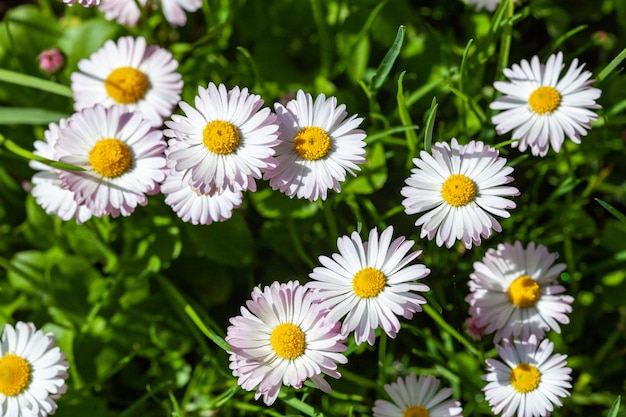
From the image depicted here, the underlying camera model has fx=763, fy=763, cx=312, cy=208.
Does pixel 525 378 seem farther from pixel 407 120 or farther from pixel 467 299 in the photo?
pixel 407 120

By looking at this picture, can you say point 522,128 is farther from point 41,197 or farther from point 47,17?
point 47,17

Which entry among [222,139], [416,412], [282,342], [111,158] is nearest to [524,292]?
[416,412]

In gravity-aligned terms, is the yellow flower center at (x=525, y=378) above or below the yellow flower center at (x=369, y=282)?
above

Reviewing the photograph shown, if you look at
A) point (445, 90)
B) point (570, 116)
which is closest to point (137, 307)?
point (445, 90)

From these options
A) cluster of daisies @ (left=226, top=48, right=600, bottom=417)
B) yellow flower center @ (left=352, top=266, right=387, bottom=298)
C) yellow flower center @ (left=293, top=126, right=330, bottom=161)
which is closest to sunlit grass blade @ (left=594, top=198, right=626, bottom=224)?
cluster of daisies @ (left=226, top=48, right=600, bottom=417)

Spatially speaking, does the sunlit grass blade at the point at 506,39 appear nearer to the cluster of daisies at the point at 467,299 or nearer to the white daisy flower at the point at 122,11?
the cluster of daisies at the point at 467,299

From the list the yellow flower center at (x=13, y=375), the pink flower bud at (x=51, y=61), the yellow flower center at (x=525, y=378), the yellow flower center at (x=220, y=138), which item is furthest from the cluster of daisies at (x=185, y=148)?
the yellow flower center at (x=525, y=378)
